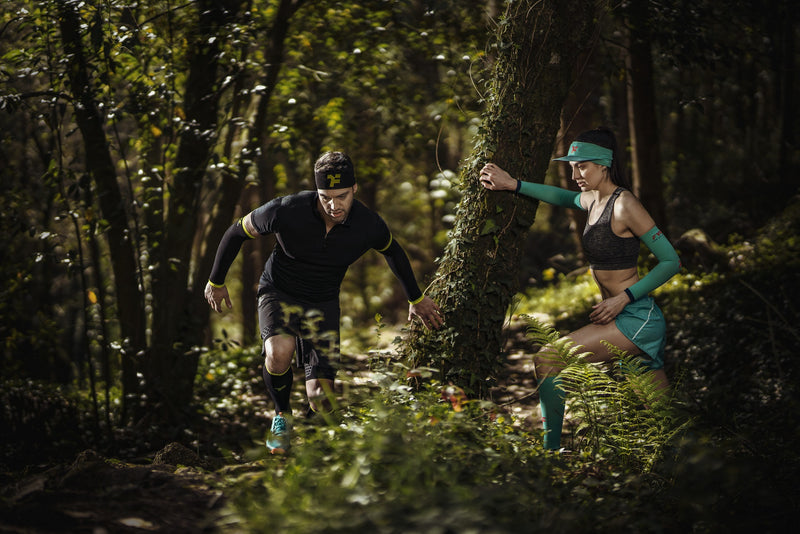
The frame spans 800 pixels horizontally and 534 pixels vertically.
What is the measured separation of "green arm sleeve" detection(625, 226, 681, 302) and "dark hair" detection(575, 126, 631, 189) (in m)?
0.42

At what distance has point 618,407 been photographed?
4.16 metres

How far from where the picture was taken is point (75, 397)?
7723 millimetres

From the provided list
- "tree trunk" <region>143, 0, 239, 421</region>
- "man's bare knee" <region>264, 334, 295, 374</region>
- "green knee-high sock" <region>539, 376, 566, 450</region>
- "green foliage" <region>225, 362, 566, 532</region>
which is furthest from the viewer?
"tree trunk" <region>143, 0, 239, 421</region>

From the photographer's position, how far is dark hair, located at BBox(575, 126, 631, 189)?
436 cm

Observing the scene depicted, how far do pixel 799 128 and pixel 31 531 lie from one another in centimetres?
1523

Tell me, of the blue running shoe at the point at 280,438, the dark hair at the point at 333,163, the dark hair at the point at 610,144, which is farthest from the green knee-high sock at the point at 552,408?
the dark hair at the point at 333,163

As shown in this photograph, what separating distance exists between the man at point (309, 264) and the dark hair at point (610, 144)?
58.5 inches

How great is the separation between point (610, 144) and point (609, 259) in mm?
772

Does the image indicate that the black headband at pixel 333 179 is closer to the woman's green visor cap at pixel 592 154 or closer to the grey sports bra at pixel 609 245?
the woman's green visor cap at pixel 592 154

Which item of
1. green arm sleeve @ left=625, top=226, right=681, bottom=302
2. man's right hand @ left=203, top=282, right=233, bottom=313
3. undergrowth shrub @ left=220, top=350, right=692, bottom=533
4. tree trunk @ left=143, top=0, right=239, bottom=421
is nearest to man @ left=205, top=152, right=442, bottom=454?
man's right hand @ left=203, top=282, right=233, bottom=313

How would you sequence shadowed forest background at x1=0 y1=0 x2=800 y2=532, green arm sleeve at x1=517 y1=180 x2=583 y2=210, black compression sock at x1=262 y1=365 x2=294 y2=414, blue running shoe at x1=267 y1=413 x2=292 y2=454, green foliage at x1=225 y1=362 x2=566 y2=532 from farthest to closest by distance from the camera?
1. black compression sock at x1=262 y1=365 x2=294 y2=414
2. green arm sleeve at x1=517 y1=180 x2=583 y2=210
3. blue running shoe at x1=267 y1=413 x2=292 y2=454
4. shadowed forest background at x1=0 y1=0 x2=800 y2=532
5. green foliage at x1=225 y1=362 x2=566 y2=532

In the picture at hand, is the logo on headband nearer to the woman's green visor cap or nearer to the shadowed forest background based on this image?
the shadowed forest background

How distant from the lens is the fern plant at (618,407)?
12.9ft

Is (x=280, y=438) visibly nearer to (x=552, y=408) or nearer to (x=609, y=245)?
(x=552, y=408)
